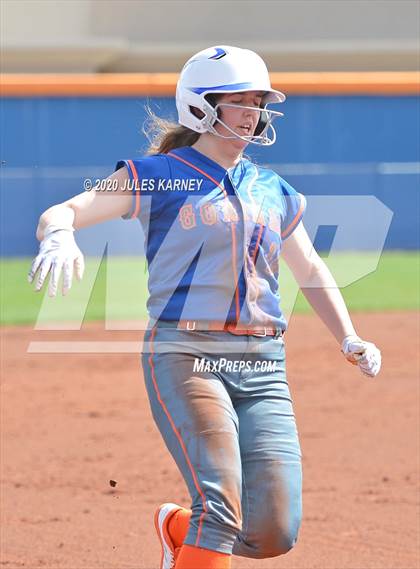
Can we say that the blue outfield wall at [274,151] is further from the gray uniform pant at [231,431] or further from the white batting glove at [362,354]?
the gray uniform pant at [231,431]

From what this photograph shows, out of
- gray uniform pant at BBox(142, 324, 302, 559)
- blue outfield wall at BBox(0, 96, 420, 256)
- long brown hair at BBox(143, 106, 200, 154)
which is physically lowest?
gray uniform pant at BBox(142, 324, 302, 559)

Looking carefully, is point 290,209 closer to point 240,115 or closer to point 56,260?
point 240,115

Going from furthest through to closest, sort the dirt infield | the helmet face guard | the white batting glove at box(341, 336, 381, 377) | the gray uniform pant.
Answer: the dirt infield
the white batting glove at box(341, 336, 381, 377)
the helmet face guard
the gray uniform pant

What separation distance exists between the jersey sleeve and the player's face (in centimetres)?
24

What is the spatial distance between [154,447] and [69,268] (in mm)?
4150

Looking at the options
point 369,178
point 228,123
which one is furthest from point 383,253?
point 228,123

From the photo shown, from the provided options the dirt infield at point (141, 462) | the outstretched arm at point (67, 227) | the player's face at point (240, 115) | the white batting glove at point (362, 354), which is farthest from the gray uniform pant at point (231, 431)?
the dirt infield at point (141, 462)

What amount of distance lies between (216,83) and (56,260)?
2.99ft

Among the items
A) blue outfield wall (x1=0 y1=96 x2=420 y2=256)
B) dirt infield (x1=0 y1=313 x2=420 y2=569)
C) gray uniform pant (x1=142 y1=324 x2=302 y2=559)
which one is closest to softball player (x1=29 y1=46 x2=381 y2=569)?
gray uniform pant (x1=142 y1=324 x2=302 y2=559)

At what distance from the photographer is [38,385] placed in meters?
8.78

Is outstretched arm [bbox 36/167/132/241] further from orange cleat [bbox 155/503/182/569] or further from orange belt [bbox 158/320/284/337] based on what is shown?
orange cleat [bbox 155/503/182/569]

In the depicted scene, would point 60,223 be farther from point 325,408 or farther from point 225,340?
point 325,408

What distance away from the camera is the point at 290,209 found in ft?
12.2

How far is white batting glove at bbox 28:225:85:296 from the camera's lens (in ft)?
9.78
